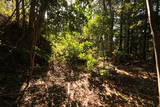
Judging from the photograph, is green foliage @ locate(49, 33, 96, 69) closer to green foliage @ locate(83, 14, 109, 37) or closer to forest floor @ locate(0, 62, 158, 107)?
green foliage @ locate(83, 14, 109, 37)

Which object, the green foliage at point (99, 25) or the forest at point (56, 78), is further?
the green foliage at point (99, 25)

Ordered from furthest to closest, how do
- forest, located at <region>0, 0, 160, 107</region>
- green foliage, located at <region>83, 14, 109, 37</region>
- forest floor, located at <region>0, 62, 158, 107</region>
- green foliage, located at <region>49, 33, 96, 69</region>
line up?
1. green foliage, located at <region>83, 14, 109, 37</region>
2. green foliage, located at <region>49, 33, 96, 69</region>
3. forest floor, located at <region>0, 62, 158, 107</region>
4. forest, located at <region>0, 0, 160, 107</region>

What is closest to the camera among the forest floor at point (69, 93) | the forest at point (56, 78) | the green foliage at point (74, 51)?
the forest at point (56, 78)

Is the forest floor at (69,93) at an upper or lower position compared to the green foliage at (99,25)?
lower

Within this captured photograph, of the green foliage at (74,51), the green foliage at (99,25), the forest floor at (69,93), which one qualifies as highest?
the green foliage at (99,25)

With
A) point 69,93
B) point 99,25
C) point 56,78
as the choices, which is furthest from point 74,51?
point 69,93

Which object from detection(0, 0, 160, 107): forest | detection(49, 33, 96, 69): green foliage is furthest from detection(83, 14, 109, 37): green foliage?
detection(49, 33, 96, 69): green foliage

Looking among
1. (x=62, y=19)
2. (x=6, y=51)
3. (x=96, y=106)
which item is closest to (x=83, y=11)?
(x=62, y=19)

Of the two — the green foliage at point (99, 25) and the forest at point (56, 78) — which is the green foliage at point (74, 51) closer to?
the forest at point (56, 78)

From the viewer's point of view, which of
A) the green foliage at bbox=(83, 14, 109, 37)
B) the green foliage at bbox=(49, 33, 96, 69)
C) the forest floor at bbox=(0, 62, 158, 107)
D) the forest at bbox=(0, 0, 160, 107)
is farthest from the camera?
the green foliage at bbox=(83, 14, 109, 37)

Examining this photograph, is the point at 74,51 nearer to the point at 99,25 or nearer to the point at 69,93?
the point at 99,25

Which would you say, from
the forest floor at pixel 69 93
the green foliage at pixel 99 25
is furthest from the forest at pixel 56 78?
the green foliage at pixel 99 25

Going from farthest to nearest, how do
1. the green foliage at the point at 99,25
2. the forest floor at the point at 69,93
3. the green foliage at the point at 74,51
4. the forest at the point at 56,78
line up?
the green foliage at the point at 99,25 < the green foliage at the point at 74,51 < the forest floor at the point at 69,93 < the forest at the point at 56,78

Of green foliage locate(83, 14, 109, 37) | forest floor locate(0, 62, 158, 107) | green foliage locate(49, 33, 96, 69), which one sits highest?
green foliage locate(83, 14, 109, 37)
